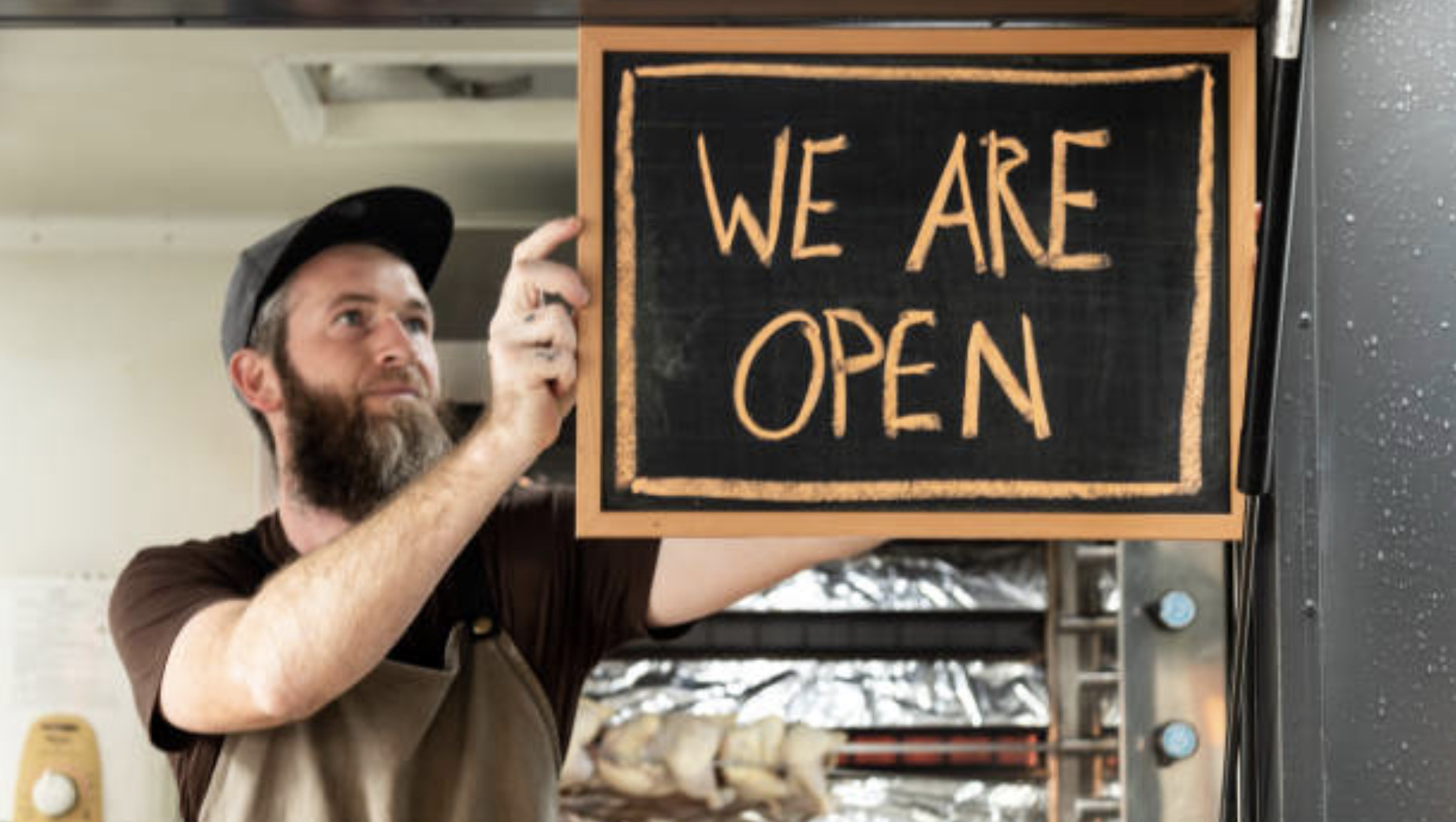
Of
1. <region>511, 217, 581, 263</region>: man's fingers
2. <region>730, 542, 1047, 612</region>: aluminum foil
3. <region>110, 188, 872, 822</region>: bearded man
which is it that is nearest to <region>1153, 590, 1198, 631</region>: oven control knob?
<region>730, 542, 1047, 612</region>: aluminum foil

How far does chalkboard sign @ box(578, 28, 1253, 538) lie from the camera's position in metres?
1.32

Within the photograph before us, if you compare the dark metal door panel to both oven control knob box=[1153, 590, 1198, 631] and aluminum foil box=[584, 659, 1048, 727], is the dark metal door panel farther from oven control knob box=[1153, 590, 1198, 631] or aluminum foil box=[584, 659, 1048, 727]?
aluminum foil box=[584, 659, 1048, 727]

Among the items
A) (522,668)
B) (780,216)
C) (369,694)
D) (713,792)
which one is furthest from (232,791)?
(713,792)

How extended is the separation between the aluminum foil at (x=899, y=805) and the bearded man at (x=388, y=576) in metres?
1.52

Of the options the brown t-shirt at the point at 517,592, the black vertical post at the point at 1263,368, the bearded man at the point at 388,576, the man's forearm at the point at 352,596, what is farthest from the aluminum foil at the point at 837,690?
the black vertical post at the point at 1263,368

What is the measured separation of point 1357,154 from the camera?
1237 millimetres

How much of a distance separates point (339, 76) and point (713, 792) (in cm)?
175

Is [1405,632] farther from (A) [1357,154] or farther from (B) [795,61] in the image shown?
(B) [795,61]

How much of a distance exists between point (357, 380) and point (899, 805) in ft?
6.09

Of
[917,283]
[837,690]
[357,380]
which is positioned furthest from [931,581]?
[917,283]

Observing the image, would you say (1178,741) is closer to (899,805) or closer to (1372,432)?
(899,805)

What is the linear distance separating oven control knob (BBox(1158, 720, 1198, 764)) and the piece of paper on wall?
7.70ft

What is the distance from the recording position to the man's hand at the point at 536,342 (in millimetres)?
1314

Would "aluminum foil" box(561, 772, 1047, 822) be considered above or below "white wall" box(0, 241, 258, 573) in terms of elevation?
below
